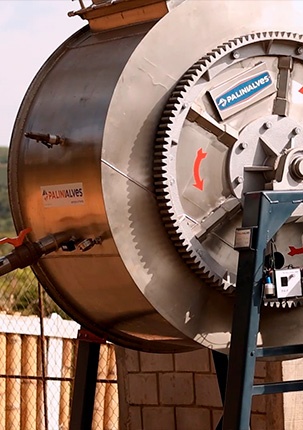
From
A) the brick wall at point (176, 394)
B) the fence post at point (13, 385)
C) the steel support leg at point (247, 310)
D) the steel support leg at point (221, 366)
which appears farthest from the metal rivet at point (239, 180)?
the fence post at point (13, 385)

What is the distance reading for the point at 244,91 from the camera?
20.4 feet

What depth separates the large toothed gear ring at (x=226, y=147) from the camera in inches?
234

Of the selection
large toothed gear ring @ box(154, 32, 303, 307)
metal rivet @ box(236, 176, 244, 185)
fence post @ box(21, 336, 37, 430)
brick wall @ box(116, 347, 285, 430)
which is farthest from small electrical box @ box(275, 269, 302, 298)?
fence post @ box(21, 336, 37, 430)

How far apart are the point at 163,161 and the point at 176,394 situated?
2.75 m

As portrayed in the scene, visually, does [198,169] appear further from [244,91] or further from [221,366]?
[221,366]

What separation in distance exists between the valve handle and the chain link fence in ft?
11.1

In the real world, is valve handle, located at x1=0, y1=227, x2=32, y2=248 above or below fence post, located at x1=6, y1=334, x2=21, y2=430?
below

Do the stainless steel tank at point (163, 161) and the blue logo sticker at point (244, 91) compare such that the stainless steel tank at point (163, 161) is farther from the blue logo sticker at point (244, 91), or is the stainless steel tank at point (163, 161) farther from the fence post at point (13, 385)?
the fence post at point (13, 385)

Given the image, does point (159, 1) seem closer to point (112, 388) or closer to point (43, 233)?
point (43, 233)

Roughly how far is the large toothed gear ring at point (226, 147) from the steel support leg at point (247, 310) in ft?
1.06

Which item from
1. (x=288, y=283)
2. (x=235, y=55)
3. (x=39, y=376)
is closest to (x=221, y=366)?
(x=288, y=283)

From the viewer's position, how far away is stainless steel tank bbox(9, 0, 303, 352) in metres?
5.86

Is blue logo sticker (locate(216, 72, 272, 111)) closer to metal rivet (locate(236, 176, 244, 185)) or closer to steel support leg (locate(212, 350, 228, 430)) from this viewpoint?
metal rivet (locate(236, 176, 244, 185))

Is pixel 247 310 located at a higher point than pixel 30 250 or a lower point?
lower
